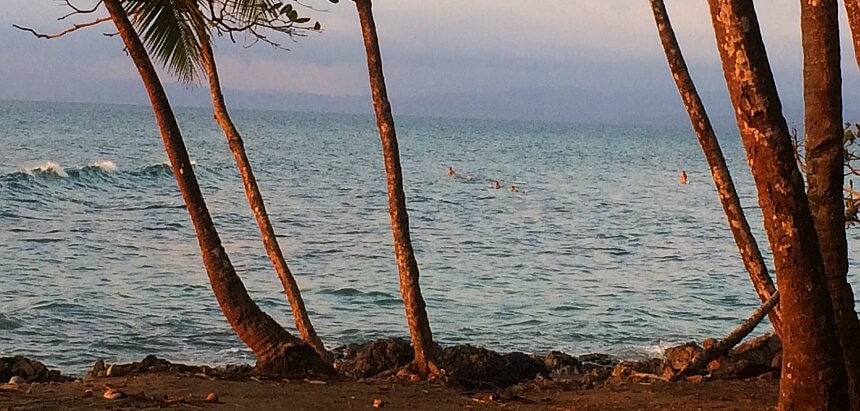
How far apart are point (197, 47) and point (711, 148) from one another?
4242 millimetres

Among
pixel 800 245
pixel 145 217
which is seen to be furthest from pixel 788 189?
pixel 145 217

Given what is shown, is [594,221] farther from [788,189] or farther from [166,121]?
[788,189]

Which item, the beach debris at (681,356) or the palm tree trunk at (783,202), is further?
the beach debris at (681,356)

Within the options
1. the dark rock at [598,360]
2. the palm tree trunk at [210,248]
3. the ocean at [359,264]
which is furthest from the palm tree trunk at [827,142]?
the ocean at [359,264]

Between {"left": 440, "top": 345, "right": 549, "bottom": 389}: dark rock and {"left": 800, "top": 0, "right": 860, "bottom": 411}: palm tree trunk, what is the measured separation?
412 cm

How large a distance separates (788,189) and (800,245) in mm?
237

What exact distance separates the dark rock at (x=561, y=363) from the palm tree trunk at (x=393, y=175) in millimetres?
3741

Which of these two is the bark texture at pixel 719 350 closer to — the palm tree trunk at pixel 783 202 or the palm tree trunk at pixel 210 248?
the palm tree trunk at pixel 210 248

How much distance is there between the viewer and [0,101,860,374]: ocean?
13797 millimetres

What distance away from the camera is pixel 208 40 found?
863 centimetres

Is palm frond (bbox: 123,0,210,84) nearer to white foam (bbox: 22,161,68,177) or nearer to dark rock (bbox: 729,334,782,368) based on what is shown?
dark rock (bbox: 729,334,782,368)

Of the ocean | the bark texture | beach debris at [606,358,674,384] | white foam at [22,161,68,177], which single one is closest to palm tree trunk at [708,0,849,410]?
beach debris at [606,358,674,384]

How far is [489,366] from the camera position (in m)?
9.55

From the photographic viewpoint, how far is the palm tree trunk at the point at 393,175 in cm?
753
